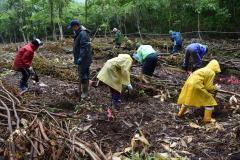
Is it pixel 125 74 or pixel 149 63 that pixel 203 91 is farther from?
pixel 149 63

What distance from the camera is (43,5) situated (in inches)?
1238

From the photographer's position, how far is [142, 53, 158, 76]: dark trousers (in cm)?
1208

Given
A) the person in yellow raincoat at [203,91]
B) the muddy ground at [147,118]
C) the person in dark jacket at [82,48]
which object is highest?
the person in dark jacket at [82,48]

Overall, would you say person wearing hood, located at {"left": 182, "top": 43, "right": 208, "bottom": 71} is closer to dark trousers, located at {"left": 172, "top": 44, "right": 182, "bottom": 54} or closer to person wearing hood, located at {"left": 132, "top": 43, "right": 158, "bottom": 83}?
person wearing hood, located at {"left": 132, "top": 43, "right": 158, "bottom": 83}

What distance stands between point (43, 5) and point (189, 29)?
417 inches

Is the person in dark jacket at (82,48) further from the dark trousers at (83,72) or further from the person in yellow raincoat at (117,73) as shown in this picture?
the person in yellow raincoat at (117,73)

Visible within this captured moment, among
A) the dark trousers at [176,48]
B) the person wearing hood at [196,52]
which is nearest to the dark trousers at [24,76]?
the person wearing hood at [196,52]

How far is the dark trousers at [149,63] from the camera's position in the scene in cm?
1208

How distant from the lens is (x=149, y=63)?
39.9 ft

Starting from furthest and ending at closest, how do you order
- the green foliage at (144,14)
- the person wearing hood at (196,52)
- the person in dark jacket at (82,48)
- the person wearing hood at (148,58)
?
1. the green foliage at (144,14)
2. the person wearing hood at (196,52)
3. the person wearing hood at (148,58)
4. the person in dark jacket at (82,48)

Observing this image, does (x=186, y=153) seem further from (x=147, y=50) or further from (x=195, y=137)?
(x=147, y=50)

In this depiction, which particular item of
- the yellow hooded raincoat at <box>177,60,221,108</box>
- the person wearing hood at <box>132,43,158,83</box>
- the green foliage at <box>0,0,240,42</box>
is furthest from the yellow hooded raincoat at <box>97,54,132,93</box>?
the green foliage at <box>0,0,240,42</box>

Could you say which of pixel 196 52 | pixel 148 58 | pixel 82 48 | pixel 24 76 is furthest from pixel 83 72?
pixel 196 52

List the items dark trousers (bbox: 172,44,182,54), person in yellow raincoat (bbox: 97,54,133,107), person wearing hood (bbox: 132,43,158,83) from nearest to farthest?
person in yellow raincoat (bbox: 97,54,133,107)
person wearing hood (bbox: 132,43,158,83)
dark trousers (bbox: 172,44,182,54)
